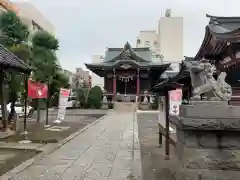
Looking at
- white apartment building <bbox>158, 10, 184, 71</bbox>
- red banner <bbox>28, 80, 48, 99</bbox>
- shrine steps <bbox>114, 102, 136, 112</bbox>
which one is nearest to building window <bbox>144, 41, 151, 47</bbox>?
white apartment building <bbox>158, 10, 184, 71</bbox>

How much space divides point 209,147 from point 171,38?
6352 cm

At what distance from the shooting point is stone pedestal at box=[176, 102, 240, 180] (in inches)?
203

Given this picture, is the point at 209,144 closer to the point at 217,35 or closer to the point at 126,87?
the point at 217,35

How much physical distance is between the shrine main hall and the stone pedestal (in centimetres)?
3673

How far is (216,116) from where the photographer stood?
5.14 meters

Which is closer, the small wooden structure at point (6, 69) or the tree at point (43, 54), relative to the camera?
the small wooden structure at point (6, 69)

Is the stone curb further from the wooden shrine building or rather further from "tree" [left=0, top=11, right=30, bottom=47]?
"tree" [left=0, top=11, right=30, bottom=47]

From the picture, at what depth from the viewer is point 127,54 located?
147 feet

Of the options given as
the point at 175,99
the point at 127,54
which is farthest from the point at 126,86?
the point at 175,99

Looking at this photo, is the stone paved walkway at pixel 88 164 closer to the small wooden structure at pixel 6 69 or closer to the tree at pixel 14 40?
the small wooden structure at pixel 6 69

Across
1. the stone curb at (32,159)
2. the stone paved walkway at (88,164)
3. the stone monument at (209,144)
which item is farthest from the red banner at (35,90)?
the stone monument at (209,144)

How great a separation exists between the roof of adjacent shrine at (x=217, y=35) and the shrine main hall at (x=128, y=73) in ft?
74.4

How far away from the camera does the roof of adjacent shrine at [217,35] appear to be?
14.2m

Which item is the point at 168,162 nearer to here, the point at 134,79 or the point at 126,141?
the point at 126,141
